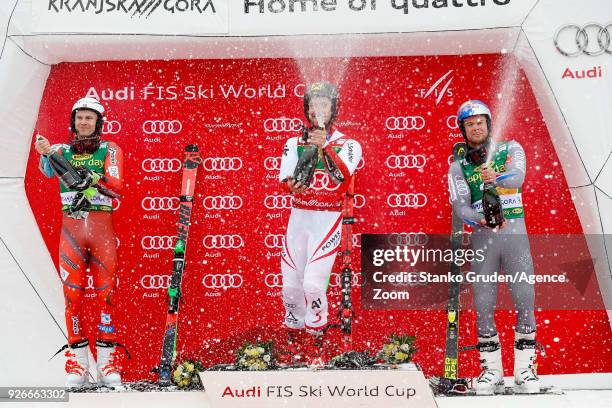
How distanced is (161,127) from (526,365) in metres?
3.11

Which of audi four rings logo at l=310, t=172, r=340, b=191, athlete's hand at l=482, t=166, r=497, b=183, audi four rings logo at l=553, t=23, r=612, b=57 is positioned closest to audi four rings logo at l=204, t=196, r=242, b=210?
audi four rings logo at l=310, t=172, r=340, b=191

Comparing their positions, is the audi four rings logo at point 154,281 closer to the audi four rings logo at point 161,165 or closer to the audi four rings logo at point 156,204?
the audi four rings logo at point 156,204

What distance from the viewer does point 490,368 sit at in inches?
173

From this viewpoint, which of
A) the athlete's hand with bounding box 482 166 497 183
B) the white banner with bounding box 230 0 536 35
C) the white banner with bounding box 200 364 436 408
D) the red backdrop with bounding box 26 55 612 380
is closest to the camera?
the white banner with bounding box 200 364 436 408

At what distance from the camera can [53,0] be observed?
4.70m

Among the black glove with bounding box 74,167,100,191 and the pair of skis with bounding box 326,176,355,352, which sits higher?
the black glove with bounding box 74,167,100,191

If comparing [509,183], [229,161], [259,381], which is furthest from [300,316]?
[509,183]

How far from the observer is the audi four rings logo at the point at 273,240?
510 centimetres

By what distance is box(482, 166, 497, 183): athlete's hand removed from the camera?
13.9ft

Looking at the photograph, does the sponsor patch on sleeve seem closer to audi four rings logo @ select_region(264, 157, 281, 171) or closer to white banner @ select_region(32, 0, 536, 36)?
white banner @ select_region(32, 0, 536, 36)

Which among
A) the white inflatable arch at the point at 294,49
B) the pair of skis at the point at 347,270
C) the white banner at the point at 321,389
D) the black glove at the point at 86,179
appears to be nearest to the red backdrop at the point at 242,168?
the white inflatable arch at the point at 294,49

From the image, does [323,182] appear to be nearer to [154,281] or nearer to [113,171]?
[113,171]

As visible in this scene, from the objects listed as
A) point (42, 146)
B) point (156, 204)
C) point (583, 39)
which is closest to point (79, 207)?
point (42, 146)

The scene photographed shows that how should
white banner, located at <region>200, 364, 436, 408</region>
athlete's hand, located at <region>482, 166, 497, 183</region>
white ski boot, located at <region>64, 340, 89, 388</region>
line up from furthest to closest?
white ski boot, located at <region>64, 340, 89, 388</region>
athlete's hand, located at <region>482, 166, 497, 183</region>
white banner, located at <region>200, 364, 436, 408</region>
